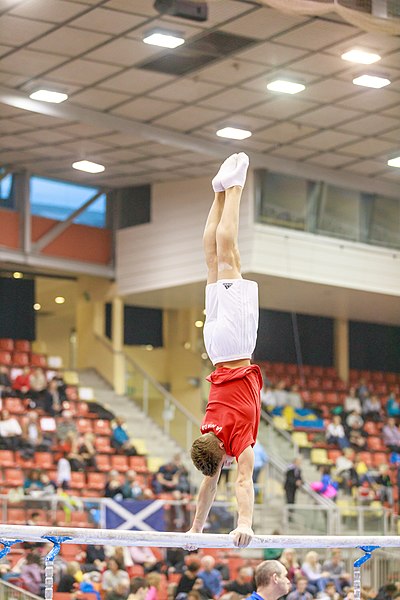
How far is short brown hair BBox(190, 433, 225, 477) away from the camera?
716 centimetres

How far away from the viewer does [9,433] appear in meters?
A: 20.0

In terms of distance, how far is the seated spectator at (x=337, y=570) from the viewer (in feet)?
50.9

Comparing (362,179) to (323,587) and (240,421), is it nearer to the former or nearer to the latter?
(323,587)

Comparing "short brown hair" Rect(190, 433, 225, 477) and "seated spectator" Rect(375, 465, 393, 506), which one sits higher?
"seated spectator" Rect(375, 465, 393, 506)

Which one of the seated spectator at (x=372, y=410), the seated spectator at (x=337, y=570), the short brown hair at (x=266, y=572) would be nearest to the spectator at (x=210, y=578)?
the seated spectator at (x=337, y=570)

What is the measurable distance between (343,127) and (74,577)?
972 cm

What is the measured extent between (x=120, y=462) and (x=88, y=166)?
18.3 feet

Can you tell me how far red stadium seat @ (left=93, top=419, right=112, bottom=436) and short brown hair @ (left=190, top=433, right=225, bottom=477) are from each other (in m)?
15.3

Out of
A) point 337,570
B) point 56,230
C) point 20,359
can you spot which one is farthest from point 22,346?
point 337,570

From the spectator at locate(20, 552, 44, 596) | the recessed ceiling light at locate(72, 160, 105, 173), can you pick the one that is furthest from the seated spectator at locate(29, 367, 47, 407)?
the spectator at locate(20, 552, 44, 596)

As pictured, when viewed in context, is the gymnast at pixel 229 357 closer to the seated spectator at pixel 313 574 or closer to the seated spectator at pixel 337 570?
the seated spectator at pixel 313 574

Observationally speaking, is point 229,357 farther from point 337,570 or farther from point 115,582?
point 337,570

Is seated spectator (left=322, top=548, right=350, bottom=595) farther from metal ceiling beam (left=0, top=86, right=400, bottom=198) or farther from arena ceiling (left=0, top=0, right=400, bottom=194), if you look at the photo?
metal ceiling beam (left=0, top=86, right=400, bottom=198)

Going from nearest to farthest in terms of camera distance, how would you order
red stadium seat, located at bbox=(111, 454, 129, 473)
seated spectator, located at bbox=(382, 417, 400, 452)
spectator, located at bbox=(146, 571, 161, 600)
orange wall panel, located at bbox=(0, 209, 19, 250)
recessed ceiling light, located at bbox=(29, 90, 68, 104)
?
spectator, located at bbox=(146, 571, 161, 600)
recessed ceiling light, located at bbox=(29, 90, 68, 104)
red stadium seat, located at bbox=(111, 454, 129, 473)
orange wall panel, located at bbox=(0, 209, 19, 250)
seated spectator, located at bbox=(382, 417, 400, 452)
